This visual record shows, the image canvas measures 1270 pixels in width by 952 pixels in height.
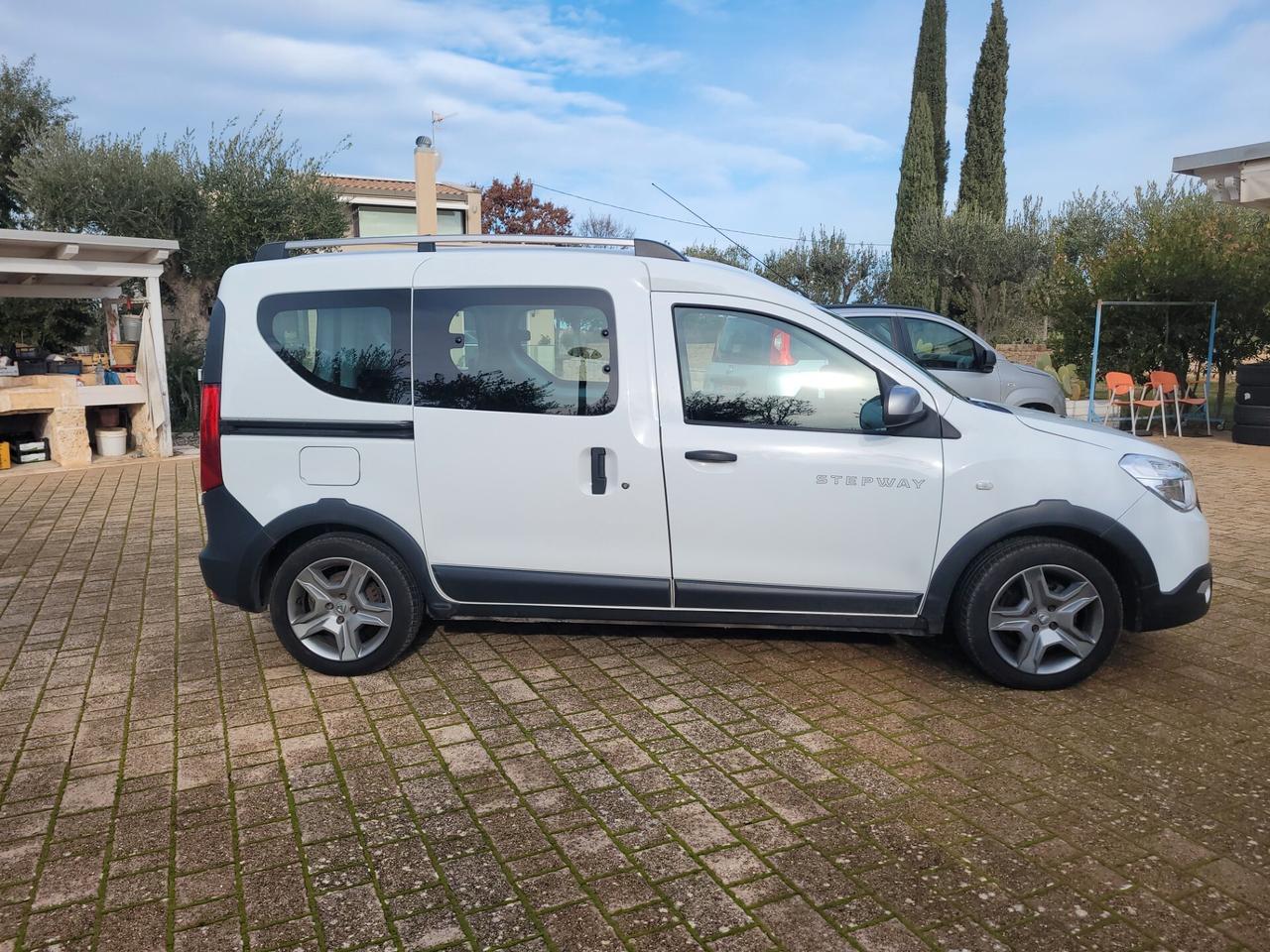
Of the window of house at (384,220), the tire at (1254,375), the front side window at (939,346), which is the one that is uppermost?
the window of house at (384,220)

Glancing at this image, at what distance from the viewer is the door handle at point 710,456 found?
4.19 meters

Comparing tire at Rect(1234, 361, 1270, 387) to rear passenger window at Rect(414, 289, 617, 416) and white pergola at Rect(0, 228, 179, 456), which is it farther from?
white pergola at Rect(0, 228, 179, 456)

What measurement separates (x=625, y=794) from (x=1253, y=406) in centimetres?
1273

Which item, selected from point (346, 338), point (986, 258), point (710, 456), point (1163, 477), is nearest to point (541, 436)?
point (710, 456)

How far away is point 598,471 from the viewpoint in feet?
13.9

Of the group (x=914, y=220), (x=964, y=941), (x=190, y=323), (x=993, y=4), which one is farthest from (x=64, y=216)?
(x=993, y=4)

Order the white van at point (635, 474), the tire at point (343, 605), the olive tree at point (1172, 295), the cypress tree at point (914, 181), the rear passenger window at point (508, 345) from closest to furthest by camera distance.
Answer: the white van at point (635, 474)
the rear passenger window at point (508, 345)
the tire at point (343, 605)
the olive tree at point (1172, 295)
the cypress tree at point (914, 181)

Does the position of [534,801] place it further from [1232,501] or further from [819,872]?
[1232,501]

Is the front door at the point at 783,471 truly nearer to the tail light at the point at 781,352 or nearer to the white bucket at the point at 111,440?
the tail light at the point at 781,352

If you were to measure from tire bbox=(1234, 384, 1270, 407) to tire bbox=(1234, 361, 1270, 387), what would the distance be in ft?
0.16

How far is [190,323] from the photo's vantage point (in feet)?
55.6

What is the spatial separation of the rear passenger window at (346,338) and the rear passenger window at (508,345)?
10cm

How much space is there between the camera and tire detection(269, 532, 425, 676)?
4406mm

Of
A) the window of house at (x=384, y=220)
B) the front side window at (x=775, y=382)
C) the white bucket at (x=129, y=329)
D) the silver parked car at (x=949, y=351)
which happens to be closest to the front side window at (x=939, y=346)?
the silver parked car at (x=949, y=351)
